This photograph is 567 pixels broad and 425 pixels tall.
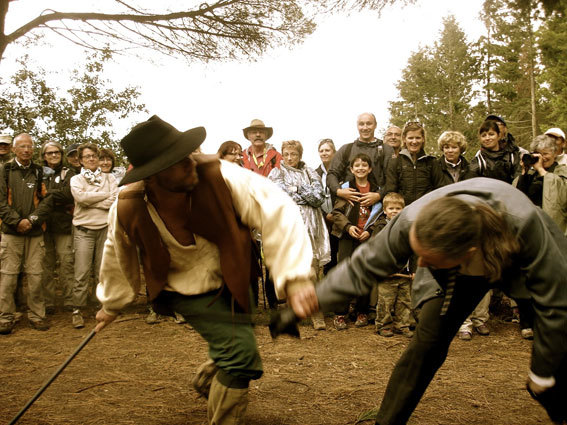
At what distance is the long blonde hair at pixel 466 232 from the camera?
183 cm

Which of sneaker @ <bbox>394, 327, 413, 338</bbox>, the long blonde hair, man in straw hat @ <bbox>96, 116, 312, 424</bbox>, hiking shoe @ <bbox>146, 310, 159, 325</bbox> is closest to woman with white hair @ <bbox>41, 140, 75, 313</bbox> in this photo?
hiking shoe @ <bbox>146, 310, 159, 325</bbox>

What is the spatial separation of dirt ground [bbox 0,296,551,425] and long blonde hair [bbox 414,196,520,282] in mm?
1312

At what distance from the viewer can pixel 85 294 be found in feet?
17.9

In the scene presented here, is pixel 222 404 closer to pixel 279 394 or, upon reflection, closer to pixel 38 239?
pixel 279 394

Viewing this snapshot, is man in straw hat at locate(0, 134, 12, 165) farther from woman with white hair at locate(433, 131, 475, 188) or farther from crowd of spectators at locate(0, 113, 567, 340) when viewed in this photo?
woman with white hair at locate(433, 131, 475, 188)

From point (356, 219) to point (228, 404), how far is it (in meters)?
3.28

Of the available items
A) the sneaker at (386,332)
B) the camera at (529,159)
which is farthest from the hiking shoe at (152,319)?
the camera at (529,159)

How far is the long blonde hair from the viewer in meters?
1.83

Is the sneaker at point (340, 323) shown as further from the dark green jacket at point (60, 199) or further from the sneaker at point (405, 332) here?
the dark green jacket at point (60, 199)

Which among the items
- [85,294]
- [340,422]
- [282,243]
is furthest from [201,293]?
[85,294]

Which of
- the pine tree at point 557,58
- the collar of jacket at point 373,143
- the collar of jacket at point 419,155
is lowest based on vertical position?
the collar of jacket at point 419,155

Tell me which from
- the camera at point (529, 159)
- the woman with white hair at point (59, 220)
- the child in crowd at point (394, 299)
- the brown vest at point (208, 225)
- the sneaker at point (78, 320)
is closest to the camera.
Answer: the brown vest at point (208, 225)

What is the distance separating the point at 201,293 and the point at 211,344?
278mm

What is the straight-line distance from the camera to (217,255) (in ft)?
8.20
